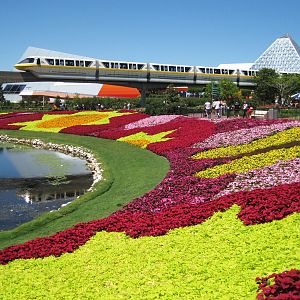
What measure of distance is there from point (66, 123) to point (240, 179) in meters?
26.9

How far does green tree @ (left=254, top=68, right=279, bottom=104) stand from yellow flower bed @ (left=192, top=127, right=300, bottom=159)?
64.8 metres

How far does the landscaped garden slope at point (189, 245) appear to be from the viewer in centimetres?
659

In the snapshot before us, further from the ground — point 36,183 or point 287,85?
point 287,85

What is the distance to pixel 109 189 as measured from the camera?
15.0 m

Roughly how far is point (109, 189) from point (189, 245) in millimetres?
6949

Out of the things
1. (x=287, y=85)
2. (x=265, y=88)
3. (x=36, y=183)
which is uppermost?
(x=287, y=85)

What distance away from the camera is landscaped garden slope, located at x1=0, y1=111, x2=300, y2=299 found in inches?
259

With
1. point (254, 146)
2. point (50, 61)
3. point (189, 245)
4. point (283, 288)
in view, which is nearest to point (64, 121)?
point (254, 146)

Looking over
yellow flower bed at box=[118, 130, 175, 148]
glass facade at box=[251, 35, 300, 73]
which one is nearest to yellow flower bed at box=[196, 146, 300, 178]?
yellow flower bed at box=[118, 130, 175, 148]

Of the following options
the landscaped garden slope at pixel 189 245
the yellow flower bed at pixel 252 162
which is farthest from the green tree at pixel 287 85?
the landscaped garden slope at pixel 189 245

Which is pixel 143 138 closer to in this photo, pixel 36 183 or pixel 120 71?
pixel 36 183

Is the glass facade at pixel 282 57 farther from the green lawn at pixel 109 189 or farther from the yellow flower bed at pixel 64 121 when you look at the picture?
the green lawn at pixel 109 189

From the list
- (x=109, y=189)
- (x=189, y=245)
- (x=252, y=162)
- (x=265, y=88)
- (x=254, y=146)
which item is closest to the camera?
(x=189, y=245)

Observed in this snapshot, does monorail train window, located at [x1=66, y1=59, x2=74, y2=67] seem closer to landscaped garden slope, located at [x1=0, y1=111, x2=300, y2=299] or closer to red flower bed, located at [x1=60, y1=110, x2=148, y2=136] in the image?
red flower bed, located at [x1=60, y1=110, x2=148, y2=136]
